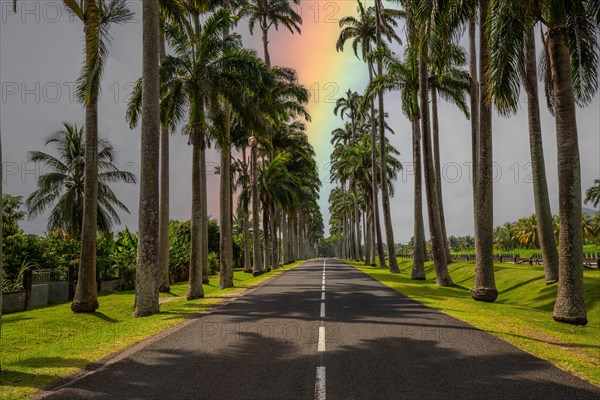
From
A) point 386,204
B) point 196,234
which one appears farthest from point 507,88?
point 386,204

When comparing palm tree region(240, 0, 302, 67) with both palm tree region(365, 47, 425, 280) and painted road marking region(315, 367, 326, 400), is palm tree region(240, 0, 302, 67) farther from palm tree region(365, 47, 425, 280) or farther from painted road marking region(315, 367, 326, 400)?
painted road marking region(315, 367, 326, 400)

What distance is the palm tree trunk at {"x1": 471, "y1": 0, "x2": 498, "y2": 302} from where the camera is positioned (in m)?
15.9

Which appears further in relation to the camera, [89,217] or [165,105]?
[165,105]

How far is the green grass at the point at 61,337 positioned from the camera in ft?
23.0

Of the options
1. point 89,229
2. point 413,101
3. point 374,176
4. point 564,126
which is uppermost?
point 413,101

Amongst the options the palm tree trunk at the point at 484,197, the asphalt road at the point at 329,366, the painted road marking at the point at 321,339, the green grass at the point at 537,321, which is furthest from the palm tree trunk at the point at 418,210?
the painted road marking at the point at 321,339

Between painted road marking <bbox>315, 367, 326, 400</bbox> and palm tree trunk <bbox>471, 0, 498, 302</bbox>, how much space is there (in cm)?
1153

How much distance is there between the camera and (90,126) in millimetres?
16188

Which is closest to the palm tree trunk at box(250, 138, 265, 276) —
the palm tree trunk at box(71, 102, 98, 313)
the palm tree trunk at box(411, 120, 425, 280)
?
the palm tree trunk at box(411, 120, 425, 280)

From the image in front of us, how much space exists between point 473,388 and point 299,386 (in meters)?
2.27

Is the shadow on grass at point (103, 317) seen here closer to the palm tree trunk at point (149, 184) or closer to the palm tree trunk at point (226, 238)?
the palm tree trunk at point (149, 184)

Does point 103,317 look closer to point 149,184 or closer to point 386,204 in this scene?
point 149,184

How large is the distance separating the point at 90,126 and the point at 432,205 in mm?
15698

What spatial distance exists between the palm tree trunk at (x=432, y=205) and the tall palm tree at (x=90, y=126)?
47.6 feet
